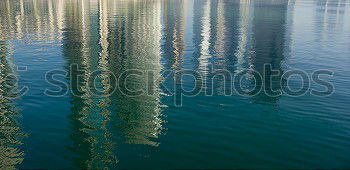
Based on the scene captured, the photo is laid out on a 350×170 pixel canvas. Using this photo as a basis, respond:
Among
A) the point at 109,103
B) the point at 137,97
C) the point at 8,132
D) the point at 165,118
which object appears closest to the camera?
the point at 8,132

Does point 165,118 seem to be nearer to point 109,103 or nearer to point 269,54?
point 109,103

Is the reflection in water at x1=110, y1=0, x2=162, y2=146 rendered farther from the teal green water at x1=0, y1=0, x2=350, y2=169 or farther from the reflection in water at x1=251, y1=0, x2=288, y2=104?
the reflection in water at x1=251, y1=0, x2=288, y2=104

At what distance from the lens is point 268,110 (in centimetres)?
3784

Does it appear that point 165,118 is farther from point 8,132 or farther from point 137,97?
point 8,132

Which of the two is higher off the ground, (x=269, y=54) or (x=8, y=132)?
(x=269, y=54)

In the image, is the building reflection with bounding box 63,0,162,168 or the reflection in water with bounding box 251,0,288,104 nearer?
the building reflection with bounding box 63,0,162,168

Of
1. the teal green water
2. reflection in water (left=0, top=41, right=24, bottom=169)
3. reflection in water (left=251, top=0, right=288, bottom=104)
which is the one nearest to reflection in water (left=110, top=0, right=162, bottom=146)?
the teal green water

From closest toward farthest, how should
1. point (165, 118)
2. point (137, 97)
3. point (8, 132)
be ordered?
point (8, 132) → point (165, 118) → point (137, 97)

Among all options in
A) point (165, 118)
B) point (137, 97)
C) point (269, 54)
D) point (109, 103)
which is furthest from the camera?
point (269, 54)

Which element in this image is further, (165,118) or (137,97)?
(137,97)

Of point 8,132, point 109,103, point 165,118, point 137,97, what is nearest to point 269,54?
point 137,97

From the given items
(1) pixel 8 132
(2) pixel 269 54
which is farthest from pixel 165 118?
(2) pixel 269 54

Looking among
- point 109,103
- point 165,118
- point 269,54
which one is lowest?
point 165,118

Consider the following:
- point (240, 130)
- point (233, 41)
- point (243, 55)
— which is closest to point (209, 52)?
point (243, 55)
